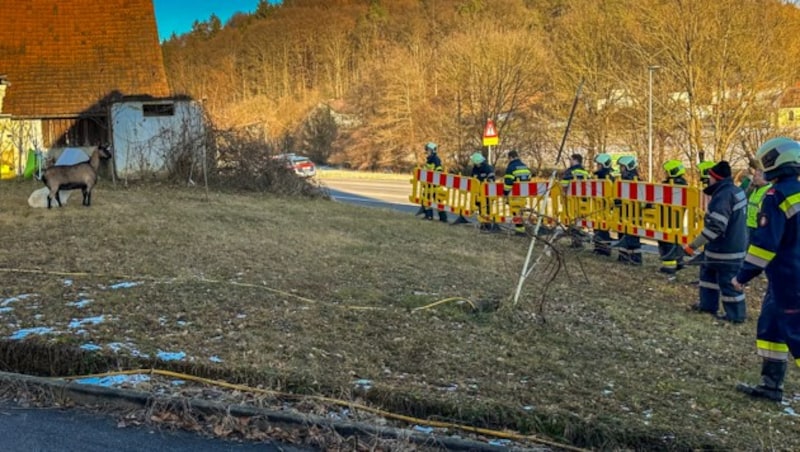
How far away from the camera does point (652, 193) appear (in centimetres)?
1069

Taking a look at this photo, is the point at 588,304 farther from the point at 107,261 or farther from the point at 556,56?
the point at 556,56

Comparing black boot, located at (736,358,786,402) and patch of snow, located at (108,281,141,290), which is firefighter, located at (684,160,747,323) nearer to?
black boot, located at (736,358,786,402)

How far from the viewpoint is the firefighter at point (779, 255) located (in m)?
4.31

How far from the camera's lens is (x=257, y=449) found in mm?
3660

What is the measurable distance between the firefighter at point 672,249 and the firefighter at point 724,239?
220 cm

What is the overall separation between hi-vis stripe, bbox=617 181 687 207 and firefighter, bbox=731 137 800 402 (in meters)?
6.00

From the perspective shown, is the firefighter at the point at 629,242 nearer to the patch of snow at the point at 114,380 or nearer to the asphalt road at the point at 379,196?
the patch of snow at the point at 114,380

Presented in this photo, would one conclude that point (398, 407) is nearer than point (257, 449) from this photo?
No

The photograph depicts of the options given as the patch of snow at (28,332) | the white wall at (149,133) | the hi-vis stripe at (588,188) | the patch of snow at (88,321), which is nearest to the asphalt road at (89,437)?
the patch of snow at (28,332)

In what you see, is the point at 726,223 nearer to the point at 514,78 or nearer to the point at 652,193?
the point at 652,193

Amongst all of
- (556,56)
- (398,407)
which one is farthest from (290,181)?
(556,56)

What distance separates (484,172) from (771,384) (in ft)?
35.7

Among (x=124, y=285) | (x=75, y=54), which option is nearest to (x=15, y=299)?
(x=124, y=285)

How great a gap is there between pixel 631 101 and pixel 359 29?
51.8 metres
